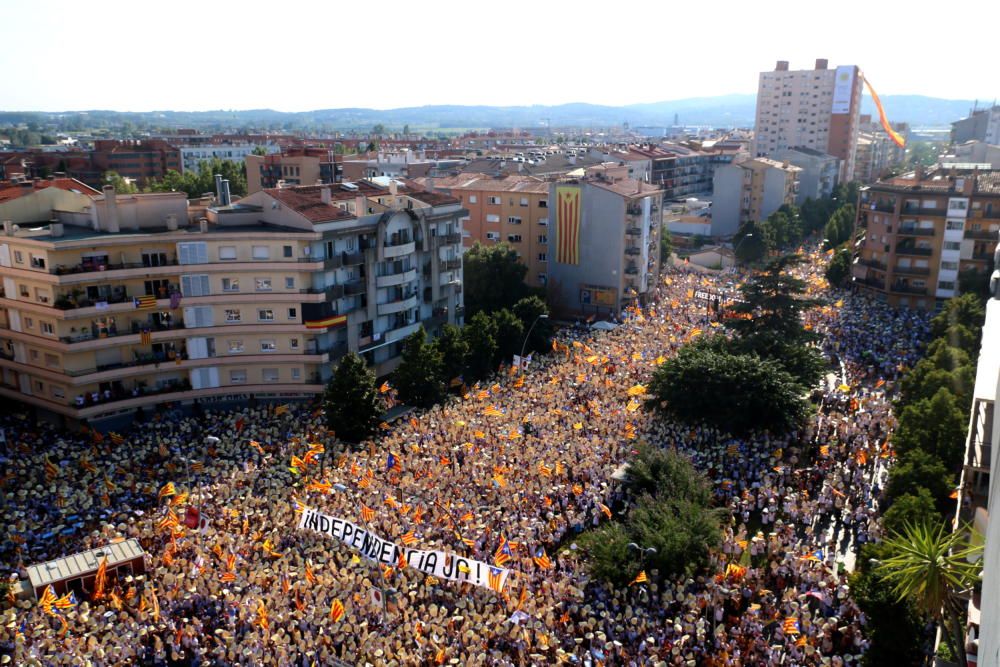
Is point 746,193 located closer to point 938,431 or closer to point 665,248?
point 665,248

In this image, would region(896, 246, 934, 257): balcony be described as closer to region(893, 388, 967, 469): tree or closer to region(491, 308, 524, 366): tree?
region(491, 308, 524, 366): tree

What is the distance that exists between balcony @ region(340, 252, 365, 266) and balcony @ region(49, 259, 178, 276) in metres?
8.29

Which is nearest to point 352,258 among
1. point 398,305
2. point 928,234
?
point 398,305

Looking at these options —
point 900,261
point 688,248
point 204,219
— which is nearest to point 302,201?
point 204,219

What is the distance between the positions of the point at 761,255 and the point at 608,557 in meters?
69.0

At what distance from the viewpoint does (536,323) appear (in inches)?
2114

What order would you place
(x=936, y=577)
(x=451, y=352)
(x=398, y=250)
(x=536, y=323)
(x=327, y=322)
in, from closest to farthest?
(x=936, y=577) < (x=327, y=322) < (x=451, y=352) < (x=398, y=250) < (x=536, y=323)

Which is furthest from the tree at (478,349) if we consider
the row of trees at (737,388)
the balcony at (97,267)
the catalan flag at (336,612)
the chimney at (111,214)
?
the catalan flag at (336,612)

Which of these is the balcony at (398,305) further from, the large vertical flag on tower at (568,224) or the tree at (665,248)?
the tree at (665,248)

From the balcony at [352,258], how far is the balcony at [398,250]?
1.62 m

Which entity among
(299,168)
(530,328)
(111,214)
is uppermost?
(111,214)

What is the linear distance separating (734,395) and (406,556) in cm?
1802

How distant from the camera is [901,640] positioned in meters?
21.5

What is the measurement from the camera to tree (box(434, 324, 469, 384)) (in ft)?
149
